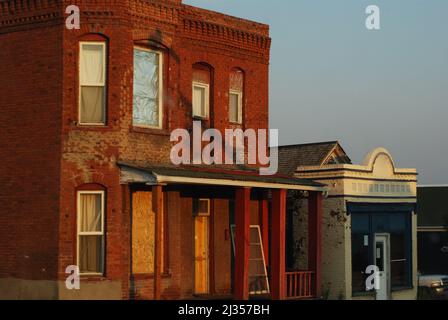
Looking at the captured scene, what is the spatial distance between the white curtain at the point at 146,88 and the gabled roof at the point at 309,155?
8.37 m

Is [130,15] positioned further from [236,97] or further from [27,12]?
[236,97]

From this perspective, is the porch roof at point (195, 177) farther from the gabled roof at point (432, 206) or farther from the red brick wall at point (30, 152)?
the gabled roof at point (432, 206)

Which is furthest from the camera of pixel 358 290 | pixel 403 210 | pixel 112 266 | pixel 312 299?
pixel 403 210

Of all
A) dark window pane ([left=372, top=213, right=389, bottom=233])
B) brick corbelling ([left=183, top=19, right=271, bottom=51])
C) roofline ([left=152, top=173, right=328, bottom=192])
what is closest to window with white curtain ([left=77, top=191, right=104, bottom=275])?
roofline ([left=152, top=173, right=328, bottom=192])

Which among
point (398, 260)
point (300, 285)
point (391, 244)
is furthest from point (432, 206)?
point (300, 285)

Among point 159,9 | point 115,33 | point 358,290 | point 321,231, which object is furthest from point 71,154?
point 358,290

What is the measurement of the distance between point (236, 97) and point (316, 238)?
509cm

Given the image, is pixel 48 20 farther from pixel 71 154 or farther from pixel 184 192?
pixel 184 192

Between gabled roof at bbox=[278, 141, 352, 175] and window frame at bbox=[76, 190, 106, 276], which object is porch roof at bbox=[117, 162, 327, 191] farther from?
gabled roof at bbox=[278, 141, 352, 175]

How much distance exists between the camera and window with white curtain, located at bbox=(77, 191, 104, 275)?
20672mm

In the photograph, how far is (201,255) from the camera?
952 inches

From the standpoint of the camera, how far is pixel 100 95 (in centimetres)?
2127

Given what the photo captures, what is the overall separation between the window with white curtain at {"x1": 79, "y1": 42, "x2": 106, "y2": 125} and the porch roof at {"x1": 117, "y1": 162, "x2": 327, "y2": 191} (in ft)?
4.75

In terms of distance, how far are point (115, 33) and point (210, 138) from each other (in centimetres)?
495
